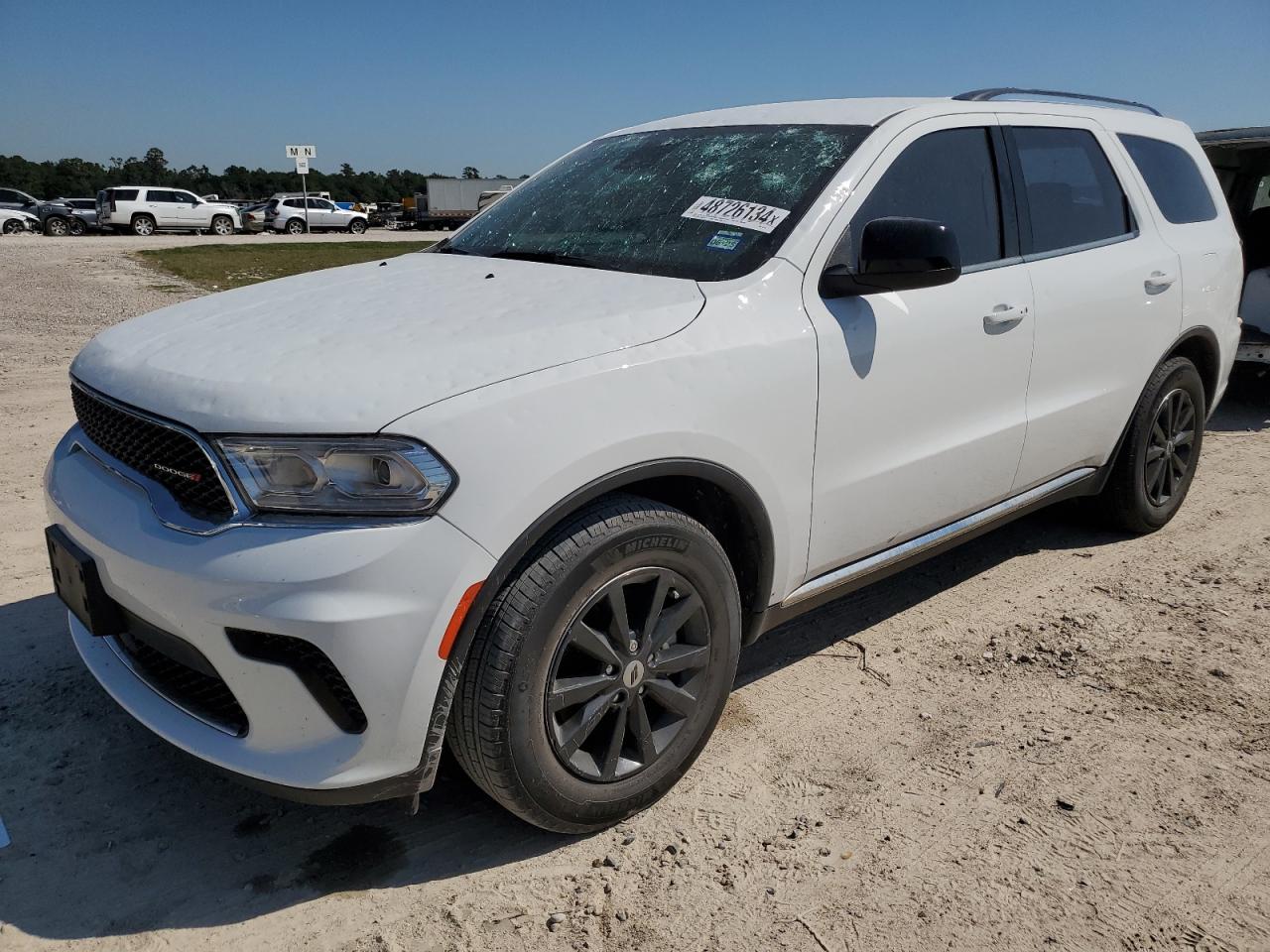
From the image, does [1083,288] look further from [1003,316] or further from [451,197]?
[451,197]

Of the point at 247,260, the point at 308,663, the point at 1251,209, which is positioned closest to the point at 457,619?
the point at 308,663

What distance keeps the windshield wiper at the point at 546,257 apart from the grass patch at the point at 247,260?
37.1 feet

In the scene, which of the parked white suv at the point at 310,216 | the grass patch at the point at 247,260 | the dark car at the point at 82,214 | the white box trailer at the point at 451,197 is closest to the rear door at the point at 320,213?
the parked white suv at the point at 310,216

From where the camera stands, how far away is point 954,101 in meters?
3.47

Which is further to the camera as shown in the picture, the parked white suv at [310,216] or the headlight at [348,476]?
the parked white suv at [310,216]

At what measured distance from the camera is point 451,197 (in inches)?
1955

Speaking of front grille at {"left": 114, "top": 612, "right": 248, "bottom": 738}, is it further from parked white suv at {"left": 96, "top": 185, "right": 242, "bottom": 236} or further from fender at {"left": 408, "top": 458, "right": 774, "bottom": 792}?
parked white suv at {"left": 96, "top": 185, "right": 242, "bottom": 236}

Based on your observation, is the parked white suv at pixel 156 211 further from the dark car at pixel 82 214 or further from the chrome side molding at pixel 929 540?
the chrome side molding at pixel 929 540

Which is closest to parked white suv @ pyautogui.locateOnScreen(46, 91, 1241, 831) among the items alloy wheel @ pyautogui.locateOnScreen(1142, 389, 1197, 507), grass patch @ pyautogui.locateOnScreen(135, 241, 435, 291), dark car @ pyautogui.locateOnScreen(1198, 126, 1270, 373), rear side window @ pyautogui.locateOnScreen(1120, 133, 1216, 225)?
rear side window @ pyautogui.locateOnScreen(1120, 133, 1216, 225)

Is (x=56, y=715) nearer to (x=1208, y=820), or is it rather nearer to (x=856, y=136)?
(x=856, y=136)

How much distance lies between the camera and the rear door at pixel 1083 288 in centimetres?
357

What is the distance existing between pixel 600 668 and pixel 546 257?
4.53 ft

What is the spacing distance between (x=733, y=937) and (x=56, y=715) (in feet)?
7.10

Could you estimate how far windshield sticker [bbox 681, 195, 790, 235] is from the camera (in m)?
2.88
